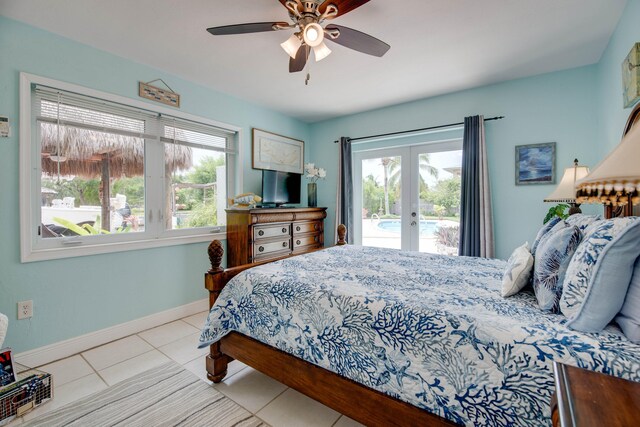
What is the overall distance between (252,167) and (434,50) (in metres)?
2.45

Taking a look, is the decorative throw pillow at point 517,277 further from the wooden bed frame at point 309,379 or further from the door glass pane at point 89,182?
the door glass pane at point 89,182

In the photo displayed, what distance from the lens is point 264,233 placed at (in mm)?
3270

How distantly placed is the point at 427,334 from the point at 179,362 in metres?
1.91

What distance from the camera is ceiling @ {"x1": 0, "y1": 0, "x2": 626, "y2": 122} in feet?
6.15

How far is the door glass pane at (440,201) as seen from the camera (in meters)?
3.50

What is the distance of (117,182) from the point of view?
2598 mm

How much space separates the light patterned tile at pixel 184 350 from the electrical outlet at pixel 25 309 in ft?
3.11

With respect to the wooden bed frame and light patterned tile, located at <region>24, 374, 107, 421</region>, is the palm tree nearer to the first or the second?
the wooden bed frame

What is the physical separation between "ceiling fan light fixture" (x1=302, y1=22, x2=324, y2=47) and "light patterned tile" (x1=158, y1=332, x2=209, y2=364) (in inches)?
90.3

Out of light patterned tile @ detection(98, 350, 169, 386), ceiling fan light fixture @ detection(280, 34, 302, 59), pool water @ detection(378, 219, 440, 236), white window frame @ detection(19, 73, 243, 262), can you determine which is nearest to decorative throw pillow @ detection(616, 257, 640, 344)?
ceiling fan light fixture @ detection(280, 34, 302, 59)

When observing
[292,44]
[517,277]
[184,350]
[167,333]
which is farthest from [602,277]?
[167,333]

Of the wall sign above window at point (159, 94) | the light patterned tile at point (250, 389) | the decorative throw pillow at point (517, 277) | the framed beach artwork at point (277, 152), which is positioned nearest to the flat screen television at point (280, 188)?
the framed beach artwork at point (277, 152)

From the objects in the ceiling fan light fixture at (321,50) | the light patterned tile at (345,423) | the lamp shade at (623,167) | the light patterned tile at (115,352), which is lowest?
the light patterned tile at (345,423)

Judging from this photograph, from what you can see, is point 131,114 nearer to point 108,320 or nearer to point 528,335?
point 108,320
